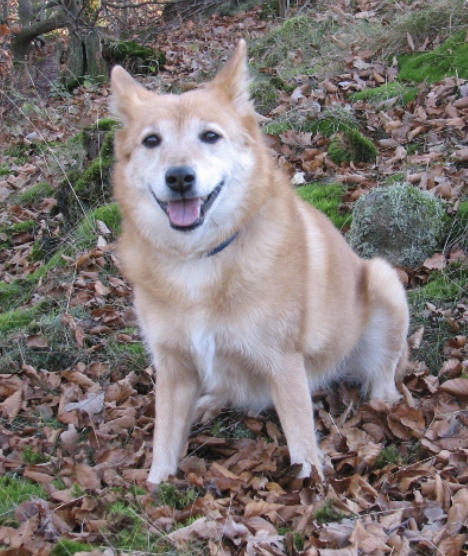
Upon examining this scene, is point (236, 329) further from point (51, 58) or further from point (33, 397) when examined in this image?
point (51, 58)

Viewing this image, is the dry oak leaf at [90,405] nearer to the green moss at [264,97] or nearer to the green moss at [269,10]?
the green moss at [264,97]

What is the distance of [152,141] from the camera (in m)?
Answer: 3.30

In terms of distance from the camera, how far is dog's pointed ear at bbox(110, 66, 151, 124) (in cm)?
350

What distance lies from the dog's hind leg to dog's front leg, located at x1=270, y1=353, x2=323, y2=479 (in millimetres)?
1049

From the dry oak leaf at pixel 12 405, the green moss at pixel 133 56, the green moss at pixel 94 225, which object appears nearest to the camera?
the dry oak leaf at pixel 12 405

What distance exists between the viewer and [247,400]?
373 centimetres

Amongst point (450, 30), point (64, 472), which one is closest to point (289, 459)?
point (64, 472)

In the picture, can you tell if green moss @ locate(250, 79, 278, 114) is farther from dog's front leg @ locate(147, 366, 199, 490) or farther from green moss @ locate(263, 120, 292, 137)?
dog's front leg @ locate(147, 366, 199, 490)

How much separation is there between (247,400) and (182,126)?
1662 mm

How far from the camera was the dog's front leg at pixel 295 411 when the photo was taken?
10.8 feet

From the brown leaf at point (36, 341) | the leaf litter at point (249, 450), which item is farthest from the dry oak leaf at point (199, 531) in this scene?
the brown leaf at point (36, 341)

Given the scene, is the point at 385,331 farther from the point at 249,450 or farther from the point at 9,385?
the point at 9,385

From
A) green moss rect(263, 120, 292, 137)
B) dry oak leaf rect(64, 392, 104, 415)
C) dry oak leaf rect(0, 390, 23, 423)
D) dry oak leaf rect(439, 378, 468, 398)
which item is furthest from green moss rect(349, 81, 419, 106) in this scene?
dry oak leaf rect(0, 390, 23, 423)

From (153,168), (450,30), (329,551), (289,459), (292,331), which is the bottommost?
(289,459)
